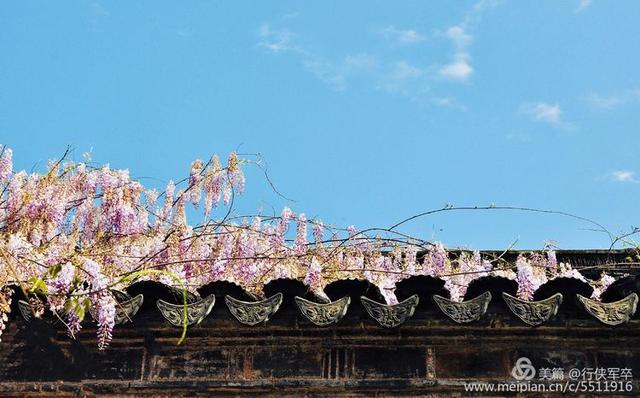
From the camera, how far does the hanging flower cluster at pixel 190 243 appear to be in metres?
6.75

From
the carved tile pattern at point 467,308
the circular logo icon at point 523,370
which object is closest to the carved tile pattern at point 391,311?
the carved tile pattern at point 467,308

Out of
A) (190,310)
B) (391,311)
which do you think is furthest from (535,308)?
(190,310)

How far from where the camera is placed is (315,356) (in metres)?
4.97

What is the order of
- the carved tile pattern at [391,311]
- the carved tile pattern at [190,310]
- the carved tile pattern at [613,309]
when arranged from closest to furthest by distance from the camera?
1. the carved tile pattern at [613,309]
2. the carved tile pattern at [391,311]
3. the carved tile pattern at [190,310]

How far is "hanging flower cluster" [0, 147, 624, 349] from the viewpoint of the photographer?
6.75m

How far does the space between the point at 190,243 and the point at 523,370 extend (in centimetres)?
371

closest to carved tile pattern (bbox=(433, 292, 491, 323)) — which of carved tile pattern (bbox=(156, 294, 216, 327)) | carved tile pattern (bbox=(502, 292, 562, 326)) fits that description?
carved tile pattern (bbox=(502, 292, 562, 326))

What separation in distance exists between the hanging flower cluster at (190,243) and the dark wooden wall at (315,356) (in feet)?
3.58

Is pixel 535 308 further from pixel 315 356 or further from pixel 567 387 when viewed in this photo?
pixel 315 356

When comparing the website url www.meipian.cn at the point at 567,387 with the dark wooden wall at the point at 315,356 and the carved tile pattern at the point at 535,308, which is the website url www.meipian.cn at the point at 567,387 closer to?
the dark wooden wall at the point at 315,356

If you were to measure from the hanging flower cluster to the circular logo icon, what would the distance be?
1.16 metres

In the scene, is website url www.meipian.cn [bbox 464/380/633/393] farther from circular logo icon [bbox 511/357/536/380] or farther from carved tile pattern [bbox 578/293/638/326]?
carved tile pattern [bbox 578/293/638/326]

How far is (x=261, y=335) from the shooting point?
504 cm

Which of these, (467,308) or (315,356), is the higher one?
(467,308)
